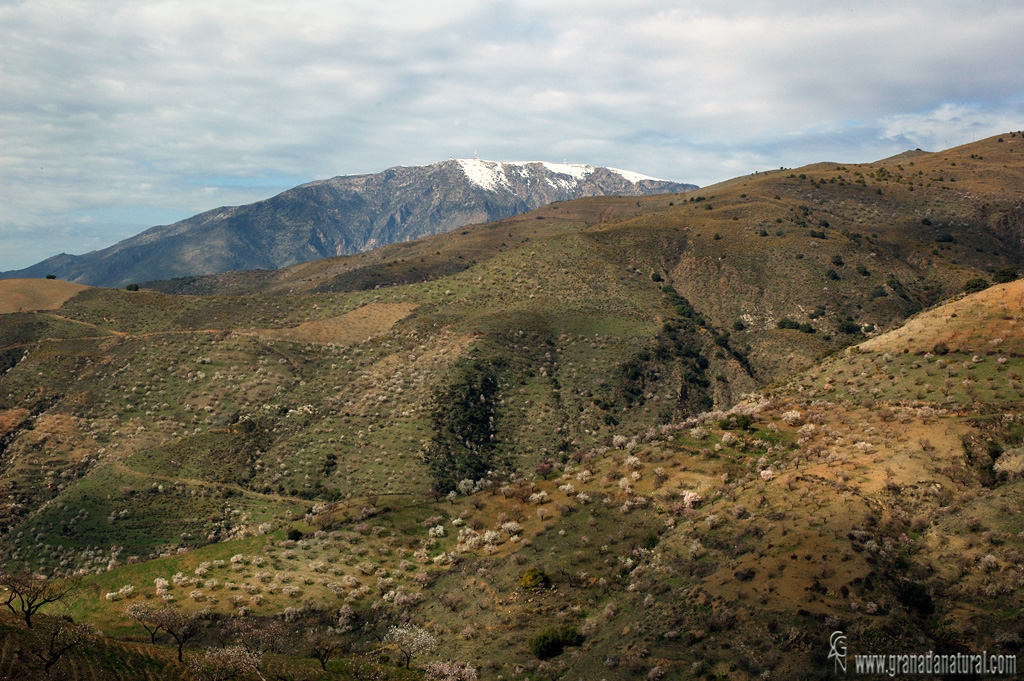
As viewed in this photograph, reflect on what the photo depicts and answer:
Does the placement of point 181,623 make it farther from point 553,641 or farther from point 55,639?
point 553,641

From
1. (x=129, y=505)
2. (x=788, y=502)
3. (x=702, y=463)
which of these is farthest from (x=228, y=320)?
(x=788, y=502)

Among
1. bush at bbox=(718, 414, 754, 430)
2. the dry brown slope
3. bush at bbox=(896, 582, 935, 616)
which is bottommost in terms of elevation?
bush at bbox=(896, 582, 935, 616)

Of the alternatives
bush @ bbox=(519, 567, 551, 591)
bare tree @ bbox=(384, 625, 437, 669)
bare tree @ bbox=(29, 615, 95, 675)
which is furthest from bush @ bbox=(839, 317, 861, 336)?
bare tree @ bbox=(29, 615, 95, 675)

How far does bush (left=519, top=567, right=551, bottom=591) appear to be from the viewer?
40406 mm

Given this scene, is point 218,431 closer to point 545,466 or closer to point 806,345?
point 545,466

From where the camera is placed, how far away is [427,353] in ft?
342

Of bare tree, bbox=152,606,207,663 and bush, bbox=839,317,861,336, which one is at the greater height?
bush, bbox=839,317,861,336

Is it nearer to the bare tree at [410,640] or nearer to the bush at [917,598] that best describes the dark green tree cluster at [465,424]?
the bare tree at [410,640]

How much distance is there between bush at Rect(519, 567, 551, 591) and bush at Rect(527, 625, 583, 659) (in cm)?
477

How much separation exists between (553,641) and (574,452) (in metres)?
46.0

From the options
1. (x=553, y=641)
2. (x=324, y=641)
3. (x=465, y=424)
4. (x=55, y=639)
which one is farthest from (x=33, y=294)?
(x=553, y=641)

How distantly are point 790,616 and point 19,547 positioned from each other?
74.6 meters

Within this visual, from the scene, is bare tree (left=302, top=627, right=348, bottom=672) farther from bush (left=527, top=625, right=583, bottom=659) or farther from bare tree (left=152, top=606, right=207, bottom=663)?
bush (left=527, top=625, right=583, bottom=659)

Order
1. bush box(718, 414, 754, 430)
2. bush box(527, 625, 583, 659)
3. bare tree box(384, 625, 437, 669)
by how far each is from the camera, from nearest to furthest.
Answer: bush box(527, 625, 583, 659), bare tree box(384, 625, 437, 669), bush box(718, 414, 754, 430)
